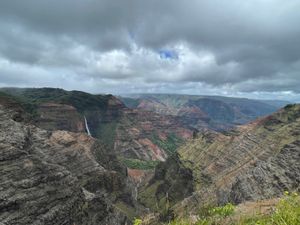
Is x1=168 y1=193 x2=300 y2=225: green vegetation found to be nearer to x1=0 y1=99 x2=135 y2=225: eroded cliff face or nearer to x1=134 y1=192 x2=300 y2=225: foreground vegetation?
x1=134 y1=192 x2=300 y2=225: foreground vegetation

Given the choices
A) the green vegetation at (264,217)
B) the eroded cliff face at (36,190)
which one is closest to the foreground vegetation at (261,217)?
the green vegetation at (264,217)

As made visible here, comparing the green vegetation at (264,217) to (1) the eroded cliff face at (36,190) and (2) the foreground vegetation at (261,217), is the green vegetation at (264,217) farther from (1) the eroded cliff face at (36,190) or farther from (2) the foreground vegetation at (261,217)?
(1) the eroded cliff face at (36,190)

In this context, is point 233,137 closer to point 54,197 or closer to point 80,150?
point 80,150

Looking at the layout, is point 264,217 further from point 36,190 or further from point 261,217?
point 36,190

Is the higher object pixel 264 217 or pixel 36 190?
pixel 264 217

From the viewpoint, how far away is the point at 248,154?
164 m

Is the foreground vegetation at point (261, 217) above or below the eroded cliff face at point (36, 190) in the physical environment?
above

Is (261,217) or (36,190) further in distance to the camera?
(36,190)

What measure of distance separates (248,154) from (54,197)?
407 feet

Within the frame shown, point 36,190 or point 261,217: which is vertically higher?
point 261,217

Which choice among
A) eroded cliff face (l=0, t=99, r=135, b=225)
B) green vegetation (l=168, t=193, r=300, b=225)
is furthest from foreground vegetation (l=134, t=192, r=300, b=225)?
eroded cliff face (l=0, t=99, r=135, b=225)

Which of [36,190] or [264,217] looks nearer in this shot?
[264,217]

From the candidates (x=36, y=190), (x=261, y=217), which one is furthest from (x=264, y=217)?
(x=36, y=190)

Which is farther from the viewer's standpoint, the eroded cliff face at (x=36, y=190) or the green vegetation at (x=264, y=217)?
the eroded cliff face at (x=36, y=190)
